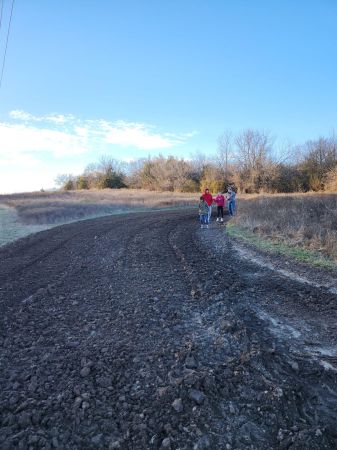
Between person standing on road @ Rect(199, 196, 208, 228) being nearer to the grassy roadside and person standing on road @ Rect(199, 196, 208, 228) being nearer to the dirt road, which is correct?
the grassy roadside

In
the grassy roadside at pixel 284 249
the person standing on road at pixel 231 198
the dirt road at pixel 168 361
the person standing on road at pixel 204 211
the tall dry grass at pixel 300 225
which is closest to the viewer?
the dirt road at pixel 168 361

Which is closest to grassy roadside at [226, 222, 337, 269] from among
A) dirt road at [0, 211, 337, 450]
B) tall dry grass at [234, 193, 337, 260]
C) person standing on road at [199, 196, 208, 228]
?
tall dry grass at [234, 193, 337, 260]

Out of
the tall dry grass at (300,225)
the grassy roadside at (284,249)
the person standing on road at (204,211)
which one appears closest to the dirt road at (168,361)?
the grassy roadside at (284,249)

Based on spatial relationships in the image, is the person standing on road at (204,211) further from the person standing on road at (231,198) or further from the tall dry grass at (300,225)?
the person standing on road at (231,198)

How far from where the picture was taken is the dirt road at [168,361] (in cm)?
288

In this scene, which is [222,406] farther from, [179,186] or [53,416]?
[179,186]

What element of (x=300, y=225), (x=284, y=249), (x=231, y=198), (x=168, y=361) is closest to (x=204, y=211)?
(x=231, y=198)

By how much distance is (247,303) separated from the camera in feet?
18.8

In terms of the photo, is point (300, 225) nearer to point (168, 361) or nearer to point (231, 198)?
point (231, 198)

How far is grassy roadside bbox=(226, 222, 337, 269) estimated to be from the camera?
793 centimetres

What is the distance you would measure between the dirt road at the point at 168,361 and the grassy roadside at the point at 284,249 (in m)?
1.29

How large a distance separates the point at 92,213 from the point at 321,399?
2293 cm

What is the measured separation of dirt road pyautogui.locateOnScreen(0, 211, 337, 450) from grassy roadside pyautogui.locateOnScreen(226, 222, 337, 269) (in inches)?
50.9

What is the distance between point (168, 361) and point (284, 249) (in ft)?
21.4
